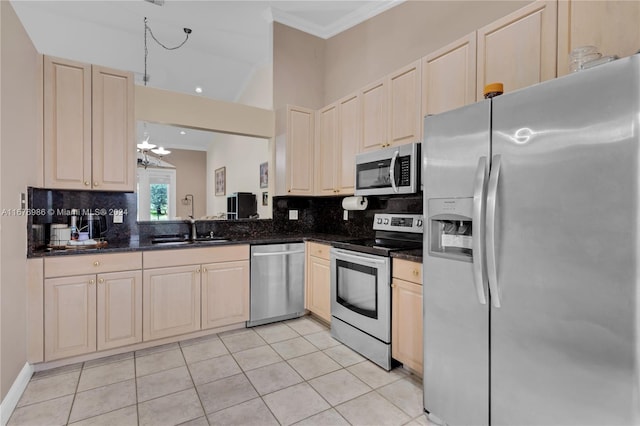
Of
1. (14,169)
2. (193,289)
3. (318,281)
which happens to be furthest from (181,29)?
(318,281)

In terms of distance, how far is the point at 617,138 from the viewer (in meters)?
1.09

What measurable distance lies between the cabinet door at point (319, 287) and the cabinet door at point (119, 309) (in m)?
1.56

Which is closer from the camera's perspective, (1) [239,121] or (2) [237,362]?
(2) [237,362]

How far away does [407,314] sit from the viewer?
2.18m

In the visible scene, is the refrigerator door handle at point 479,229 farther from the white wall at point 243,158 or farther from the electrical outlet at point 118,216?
the electrical outlet at point 118,216

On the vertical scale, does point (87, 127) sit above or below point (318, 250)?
above

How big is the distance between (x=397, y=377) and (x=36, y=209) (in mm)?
3142

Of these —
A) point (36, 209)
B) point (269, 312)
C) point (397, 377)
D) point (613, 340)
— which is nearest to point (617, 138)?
point (613, 340)

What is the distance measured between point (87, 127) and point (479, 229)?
303 cm

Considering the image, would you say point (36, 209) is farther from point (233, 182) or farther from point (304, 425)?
point (304, 425)

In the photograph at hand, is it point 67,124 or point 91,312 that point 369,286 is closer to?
point 91,312

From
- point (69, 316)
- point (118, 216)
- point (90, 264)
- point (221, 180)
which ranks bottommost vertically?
point (69, 316)

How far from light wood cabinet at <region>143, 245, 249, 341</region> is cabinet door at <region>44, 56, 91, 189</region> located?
896mm

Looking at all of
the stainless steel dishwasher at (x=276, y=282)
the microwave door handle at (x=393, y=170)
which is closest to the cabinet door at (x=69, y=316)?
the stainless steel dishwasher at (x=276, y=282)
